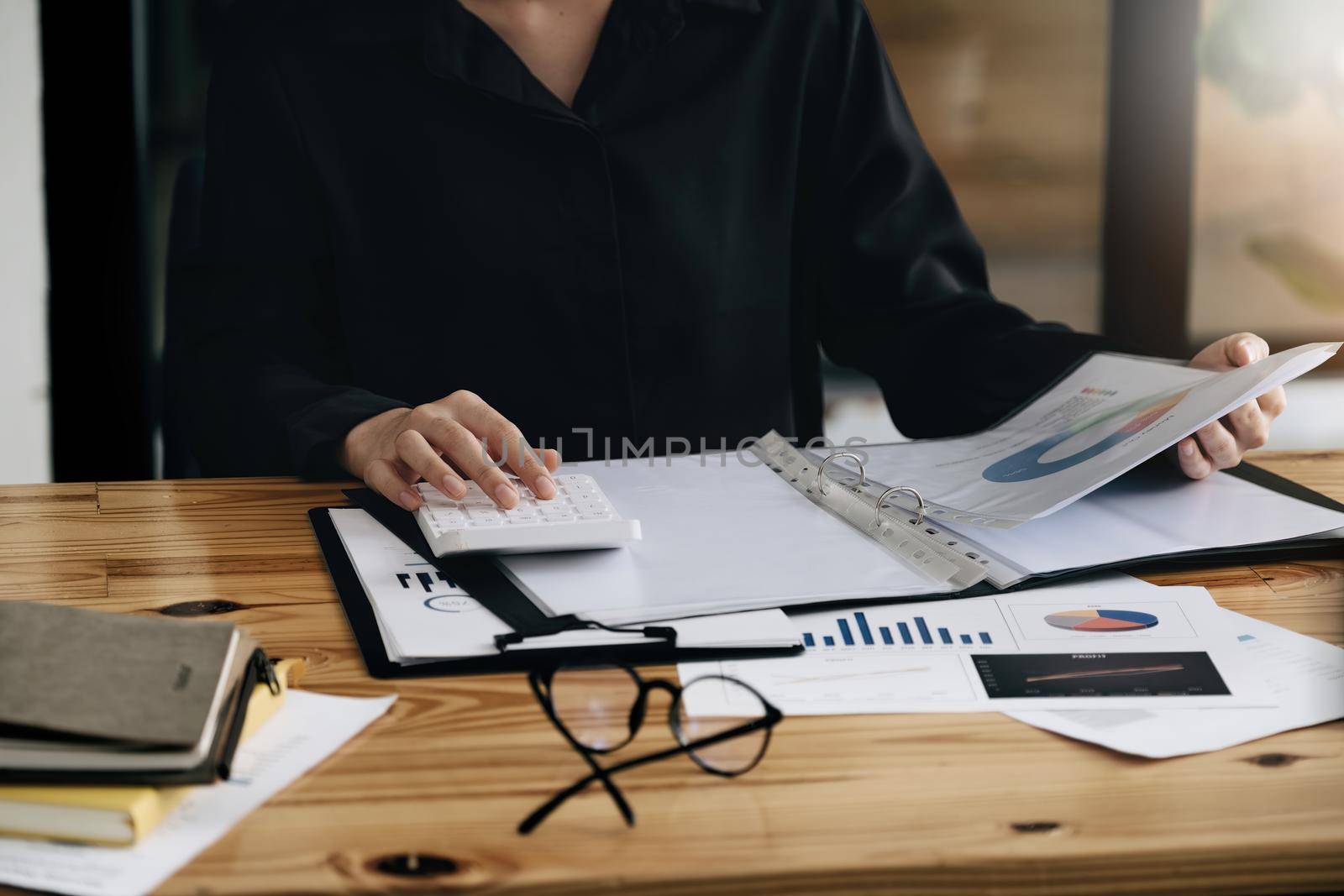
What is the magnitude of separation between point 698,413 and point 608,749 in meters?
0.82

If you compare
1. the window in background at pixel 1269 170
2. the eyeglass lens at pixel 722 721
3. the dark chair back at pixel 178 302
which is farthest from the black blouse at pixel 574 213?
the window in background at pixel 1269 170

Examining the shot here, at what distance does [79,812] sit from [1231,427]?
756 mm

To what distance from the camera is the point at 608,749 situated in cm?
48

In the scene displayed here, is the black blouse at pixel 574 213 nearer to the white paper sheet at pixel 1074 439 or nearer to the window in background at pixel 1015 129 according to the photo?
the white paper sheet at pixel 1074 439

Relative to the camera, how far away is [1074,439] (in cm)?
82

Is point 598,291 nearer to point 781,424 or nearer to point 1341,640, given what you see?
point 781,424

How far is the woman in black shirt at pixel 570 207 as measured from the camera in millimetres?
1184

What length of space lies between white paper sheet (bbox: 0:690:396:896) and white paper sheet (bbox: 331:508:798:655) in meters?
0.05

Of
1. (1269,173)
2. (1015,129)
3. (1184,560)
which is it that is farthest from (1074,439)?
(1269,173)

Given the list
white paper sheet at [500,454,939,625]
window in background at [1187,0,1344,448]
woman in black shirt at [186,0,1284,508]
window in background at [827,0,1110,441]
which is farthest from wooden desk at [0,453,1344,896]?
window in background at [1187,0,1344,448]

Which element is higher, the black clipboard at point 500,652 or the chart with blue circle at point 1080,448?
the chart with blue circle at point 1080,448

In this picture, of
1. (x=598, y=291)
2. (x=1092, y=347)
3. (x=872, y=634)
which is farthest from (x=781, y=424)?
(x=872, y=634)

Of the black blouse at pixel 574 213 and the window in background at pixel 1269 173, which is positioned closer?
the black blouse at pixel 574 213

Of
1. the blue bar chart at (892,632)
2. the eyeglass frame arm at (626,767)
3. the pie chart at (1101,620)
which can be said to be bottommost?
the pie chart at (1101,620)
